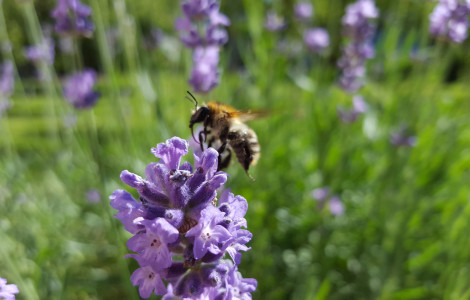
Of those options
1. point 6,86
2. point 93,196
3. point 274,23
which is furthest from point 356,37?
point 6,86

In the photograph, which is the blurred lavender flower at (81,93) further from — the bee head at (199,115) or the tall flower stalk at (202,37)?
the bee head at (199,115)

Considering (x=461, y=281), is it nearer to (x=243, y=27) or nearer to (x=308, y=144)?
(x=308, y=144)

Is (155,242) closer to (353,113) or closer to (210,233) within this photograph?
(210,233)

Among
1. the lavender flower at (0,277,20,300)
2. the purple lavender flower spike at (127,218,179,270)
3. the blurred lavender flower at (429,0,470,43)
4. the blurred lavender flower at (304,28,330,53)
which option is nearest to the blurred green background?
the blurred lavender flower at (429,0,470,43)

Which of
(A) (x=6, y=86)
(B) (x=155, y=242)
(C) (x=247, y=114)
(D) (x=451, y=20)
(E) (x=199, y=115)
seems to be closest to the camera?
(B) (x=155, y=242)

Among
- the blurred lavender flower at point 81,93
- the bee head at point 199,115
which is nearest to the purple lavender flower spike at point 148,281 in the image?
the bee head at point 199,115

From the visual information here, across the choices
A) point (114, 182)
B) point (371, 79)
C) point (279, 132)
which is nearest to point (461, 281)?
point (279, 132)
